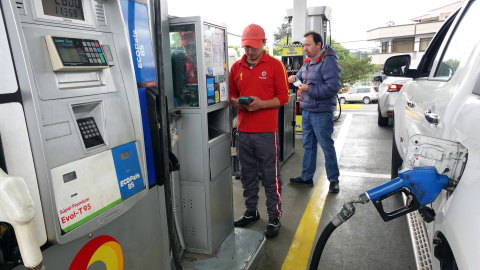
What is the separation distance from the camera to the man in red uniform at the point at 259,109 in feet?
9.73

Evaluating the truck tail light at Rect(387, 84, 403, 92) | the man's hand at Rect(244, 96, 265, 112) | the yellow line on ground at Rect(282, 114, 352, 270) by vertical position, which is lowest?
the yellow line on ground at Rect(282, 114, 352, 270)

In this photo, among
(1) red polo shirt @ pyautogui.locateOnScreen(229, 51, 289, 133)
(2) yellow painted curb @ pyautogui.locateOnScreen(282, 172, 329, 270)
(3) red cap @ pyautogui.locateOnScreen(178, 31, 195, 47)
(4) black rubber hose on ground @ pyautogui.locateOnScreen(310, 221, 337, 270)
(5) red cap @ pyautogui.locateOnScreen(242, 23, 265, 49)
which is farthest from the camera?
(1) red polo shirt @ pyautogui.locateOnScreen(229, 51, 289, 133)

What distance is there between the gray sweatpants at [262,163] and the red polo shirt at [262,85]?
0.28 ft

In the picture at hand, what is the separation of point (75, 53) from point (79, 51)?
3cm

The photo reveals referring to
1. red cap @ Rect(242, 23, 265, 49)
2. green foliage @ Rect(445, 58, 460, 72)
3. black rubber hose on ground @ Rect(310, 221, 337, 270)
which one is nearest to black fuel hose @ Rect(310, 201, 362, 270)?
black rubber hose on ground @ Rect(310, 221, 337, 270)

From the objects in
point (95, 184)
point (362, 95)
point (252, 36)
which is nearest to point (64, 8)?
point (95, 184)

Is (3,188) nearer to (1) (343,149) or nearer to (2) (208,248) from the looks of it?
(2) (208,248)

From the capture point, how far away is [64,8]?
138cm

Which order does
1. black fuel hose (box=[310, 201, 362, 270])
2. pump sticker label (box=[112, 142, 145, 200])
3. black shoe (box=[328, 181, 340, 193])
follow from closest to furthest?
pump sticker label (box=[112, 142, 145, 200]), black fuel hose (box=[310, 201, 362, 270]), black shoe (box=[328, 181, 340, 193])

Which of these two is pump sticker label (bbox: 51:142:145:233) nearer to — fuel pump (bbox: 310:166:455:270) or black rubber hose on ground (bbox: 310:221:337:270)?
black rubber hose on ground (bbox: 310:221:337:270)

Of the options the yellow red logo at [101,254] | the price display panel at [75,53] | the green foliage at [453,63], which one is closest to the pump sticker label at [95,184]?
the yellow red logo at [101,254]

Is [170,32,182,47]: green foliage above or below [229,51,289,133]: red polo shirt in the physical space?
above

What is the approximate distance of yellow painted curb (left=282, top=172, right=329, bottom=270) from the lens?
9.16 feet

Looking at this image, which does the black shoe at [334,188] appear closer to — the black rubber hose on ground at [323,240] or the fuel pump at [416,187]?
the black rubber hose on ground at [323,240]
